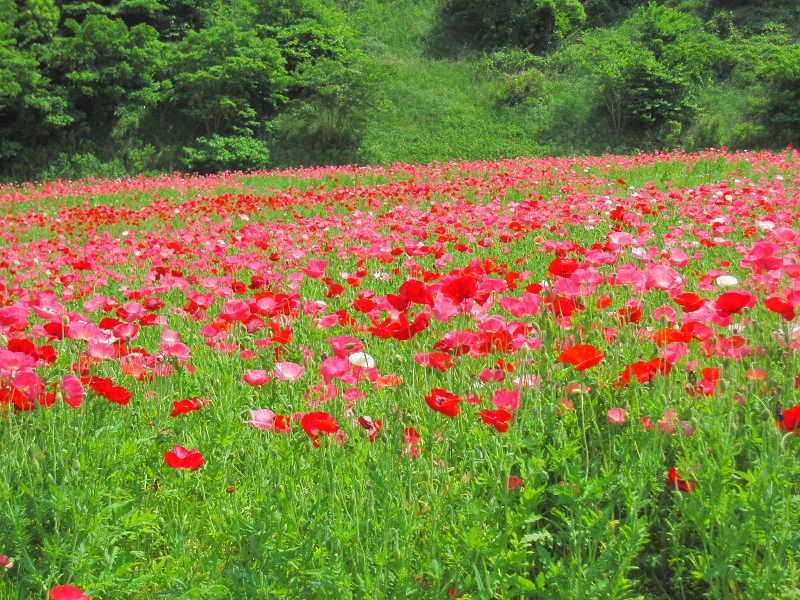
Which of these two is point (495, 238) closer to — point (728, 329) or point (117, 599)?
point (728, 329)

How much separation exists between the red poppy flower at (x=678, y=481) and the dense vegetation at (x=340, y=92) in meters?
17.2

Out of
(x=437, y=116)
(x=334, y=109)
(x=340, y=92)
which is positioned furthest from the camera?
(x=437, y=116)

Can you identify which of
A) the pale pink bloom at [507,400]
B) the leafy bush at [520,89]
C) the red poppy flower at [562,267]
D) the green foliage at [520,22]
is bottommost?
the pale pink bloom at [507,400]

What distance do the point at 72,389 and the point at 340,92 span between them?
1799 cm

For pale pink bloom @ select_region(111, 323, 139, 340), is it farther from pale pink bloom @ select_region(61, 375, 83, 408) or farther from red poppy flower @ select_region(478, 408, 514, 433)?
red poppy flower @ select_region(478, 408, 514, 433)

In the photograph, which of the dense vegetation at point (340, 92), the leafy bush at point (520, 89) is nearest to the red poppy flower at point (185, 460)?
the dense vegetation at point (340, 92)

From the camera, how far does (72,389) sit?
1.62 metres

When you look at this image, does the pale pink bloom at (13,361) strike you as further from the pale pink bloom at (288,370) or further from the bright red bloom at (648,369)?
the bright red bloom at (648,369)

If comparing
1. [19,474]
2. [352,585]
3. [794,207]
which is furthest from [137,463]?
[794,207]

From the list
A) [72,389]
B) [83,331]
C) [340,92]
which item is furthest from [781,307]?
[340,92]

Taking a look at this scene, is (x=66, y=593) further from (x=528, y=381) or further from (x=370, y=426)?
(x=528, y=381)

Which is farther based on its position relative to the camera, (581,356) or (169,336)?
(169,336)

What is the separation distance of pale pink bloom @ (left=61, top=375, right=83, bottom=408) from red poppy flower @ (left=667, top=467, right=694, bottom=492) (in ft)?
4.56

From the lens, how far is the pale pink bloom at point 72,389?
1.61 metres
